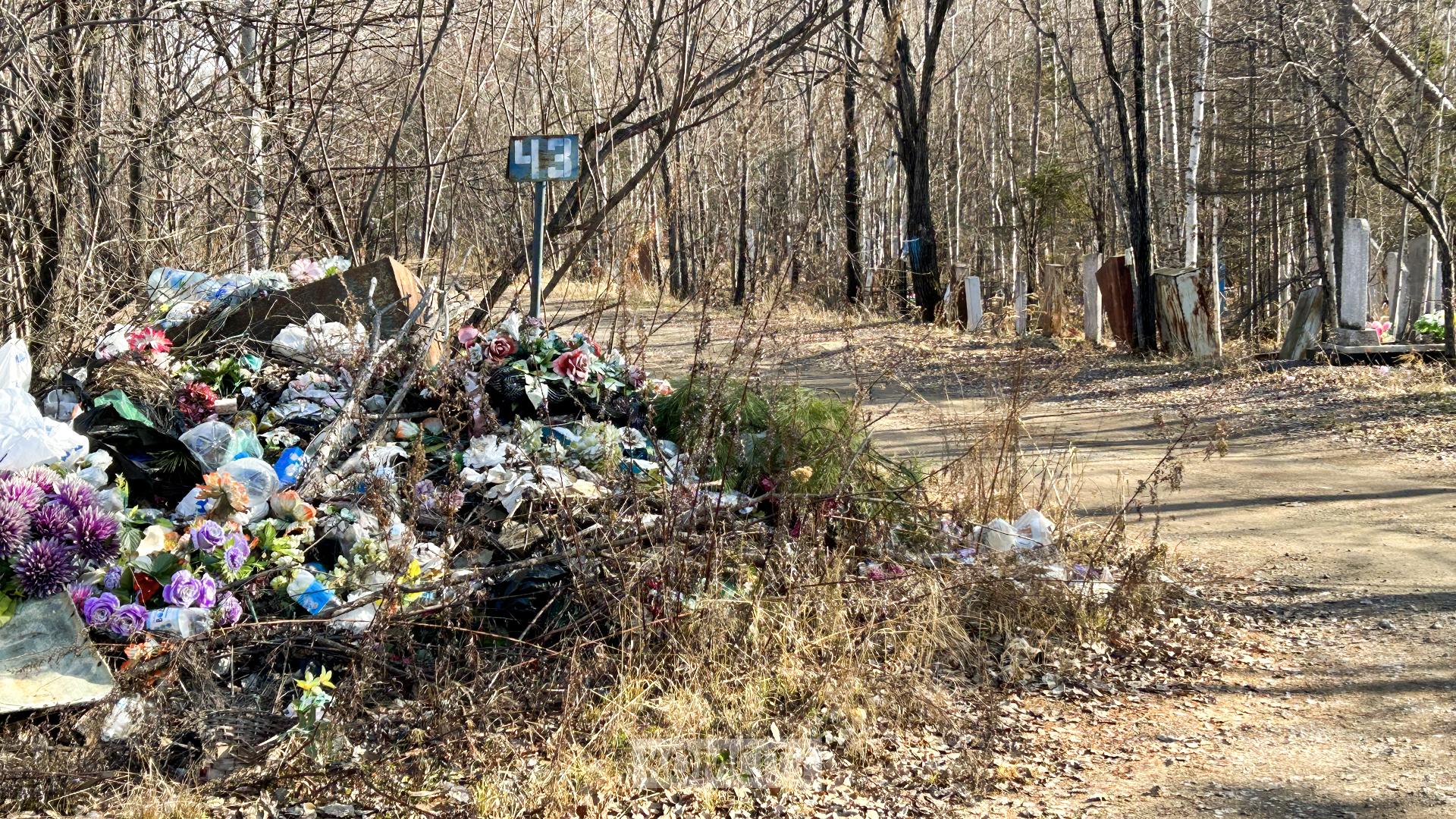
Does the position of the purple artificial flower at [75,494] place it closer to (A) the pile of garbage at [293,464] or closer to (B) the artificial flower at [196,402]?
(A) the pile of garbage at [293,464]

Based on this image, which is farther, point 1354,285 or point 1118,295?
point 1118,295

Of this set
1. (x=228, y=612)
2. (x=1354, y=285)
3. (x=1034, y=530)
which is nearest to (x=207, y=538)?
(x=228, y=612)

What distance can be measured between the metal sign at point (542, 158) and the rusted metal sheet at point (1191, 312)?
9148 mm

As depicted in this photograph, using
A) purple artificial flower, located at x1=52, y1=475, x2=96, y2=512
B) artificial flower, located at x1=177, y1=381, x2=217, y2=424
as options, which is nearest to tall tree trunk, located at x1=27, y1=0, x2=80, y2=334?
artificial flower, located at x1=177, y1=381, x2=217, y2=424

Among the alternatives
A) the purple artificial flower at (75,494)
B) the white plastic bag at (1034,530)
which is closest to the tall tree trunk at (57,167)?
the purple artificial flower at (75,494)

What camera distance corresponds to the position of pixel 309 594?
387 cm

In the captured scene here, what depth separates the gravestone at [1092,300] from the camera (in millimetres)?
14906

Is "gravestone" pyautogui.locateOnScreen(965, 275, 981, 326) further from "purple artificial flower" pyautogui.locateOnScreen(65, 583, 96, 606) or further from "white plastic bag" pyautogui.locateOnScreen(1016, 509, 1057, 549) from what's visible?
"purple artificial flower" pyautogui.locateOnScreen(65, 583, 96, 606)

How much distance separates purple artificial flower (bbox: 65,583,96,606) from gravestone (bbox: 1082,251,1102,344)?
43.1 ft

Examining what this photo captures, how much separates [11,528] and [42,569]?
163mm

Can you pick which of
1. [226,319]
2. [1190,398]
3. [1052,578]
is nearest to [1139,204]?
[1190,398]

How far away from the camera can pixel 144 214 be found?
228 inches

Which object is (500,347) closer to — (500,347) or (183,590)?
(500,347)

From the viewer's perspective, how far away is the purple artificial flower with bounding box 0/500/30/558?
3561 millimetres
